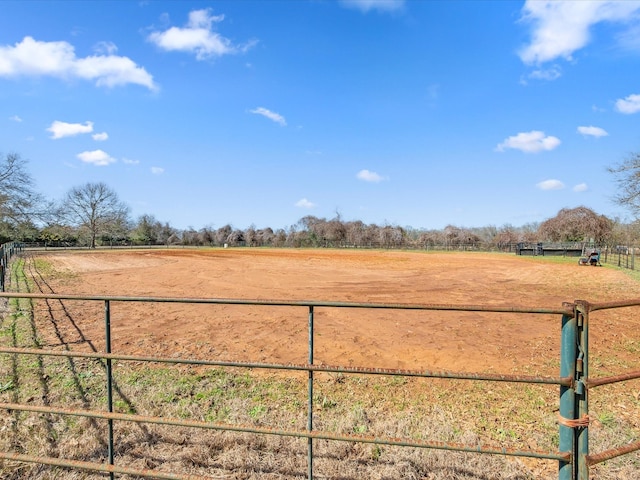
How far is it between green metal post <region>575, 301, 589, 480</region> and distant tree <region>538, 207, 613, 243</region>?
57.1 meters

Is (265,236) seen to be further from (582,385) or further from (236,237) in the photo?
(582,385)

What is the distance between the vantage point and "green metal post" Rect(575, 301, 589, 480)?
76.5 inches

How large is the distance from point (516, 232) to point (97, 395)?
73714mm

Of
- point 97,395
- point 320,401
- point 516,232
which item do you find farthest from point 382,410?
point 516,232

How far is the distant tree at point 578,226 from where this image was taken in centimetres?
4984

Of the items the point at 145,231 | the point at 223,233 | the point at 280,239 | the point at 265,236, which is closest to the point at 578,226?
the point at 280,239

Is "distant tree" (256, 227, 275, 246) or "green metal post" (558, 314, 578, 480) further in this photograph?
"distant tree" (256, 227, 275, 246)

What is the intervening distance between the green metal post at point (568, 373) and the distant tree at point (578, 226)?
57.2m

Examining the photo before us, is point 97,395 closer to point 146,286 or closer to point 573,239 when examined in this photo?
point 146,286

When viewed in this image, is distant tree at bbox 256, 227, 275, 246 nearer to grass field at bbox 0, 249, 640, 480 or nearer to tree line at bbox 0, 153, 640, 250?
tree line at bbox 0, 153, 640, 250

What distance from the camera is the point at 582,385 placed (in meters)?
1.95

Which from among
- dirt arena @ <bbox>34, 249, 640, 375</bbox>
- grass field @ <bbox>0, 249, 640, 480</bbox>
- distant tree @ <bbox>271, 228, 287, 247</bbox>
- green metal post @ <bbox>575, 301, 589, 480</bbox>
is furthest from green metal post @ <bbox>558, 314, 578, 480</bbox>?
distant tree @ <bbox>271, 228, 287, 247</bbox>

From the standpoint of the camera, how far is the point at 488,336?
7891mm

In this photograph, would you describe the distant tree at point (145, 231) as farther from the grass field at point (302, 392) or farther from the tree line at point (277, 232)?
the grass field at point (302, 392)
